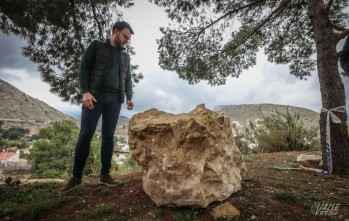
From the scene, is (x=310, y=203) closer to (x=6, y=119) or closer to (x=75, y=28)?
(x=75, y=28)

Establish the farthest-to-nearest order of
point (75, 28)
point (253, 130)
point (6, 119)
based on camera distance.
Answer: point (6, 119)
point (253, 130)
point (75, 28)

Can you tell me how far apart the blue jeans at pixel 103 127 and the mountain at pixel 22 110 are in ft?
212

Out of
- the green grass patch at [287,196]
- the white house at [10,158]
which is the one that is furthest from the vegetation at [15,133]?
the green grass patch at [287,196]

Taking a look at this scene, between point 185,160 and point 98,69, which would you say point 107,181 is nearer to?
point 185,160

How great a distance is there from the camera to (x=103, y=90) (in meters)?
3.26

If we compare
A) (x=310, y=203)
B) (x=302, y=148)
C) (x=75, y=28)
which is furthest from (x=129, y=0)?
(x=302, y=148)

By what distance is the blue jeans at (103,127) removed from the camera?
10.00 ft

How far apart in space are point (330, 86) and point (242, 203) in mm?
3611

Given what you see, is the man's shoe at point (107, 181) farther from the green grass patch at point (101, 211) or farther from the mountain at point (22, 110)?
the mountain at point (22, 110)

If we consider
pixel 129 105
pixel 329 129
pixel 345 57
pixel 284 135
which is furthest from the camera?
pixel 284 135

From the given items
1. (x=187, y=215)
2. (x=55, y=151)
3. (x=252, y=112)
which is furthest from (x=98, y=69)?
(x=252, y=112)

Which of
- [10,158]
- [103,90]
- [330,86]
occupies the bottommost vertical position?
[10,158]

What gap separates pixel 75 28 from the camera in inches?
205

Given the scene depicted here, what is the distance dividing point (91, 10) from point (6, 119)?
64.8m
